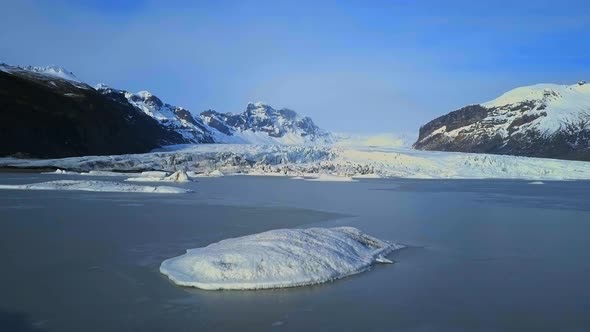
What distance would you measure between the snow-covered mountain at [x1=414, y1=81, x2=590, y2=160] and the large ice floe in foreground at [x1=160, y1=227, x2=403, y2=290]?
9726 centimetres

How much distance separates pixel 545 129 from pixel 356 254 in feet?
361

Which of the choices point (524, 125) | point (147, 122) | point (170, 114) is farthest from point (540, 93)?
point (170, 114)

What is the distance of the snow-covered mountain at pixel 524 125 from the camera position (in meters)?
98.2

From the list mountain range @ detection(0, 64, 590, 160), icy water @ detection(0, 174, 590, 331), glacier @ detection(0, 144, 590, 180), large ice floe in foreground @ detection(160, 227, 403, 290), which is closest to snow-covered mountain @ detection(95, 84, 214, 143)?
mountain range @ detection(0, 64, 590, 160)

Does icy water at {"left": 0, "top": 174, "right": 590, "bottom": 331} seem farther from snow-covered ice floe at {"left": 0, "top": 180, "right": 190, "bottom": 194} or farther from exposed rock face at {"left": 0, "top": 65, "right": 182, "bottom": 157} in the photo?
exposed rock face at {"left": 0, "top": 65, "right": 182, "bottom": 157}

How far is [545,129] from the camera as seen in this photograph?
10450 centimetres

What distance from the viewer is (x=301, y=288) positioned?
5516 mm

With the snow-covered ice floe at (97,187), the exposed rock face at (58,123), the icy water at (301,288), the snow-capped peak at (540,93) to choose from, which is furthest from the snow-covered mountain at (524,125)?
the icy water at (301,288)

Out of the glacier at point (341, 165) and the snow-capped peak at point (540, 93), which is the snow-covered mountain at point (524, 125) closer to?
the snow-capped peak at point (540, 93)

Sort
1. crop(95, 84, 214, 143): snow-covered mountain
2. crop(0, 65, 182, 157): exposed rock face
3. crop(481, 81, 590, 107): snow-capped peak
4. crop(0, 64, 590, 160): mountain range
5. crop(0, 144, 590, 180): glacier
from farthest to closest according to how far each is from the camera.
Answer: crop(95, 84, 214, 143): snow-covered mountain
crop(481, 81, 590, 107): snow-capped peak
crop(0, 64, 590, 160): mountain range
crop(0, 65, 182, 157): exposed rock face
crop(0, 144, 590, 180): glacier

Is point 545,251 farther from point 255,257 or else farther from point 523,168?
point 523,168

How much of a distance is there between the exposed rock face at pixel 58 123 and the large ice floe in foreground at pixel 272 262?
43647 millimetres

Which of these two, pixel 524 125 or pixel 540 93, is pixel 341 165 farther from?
pixel 540 93

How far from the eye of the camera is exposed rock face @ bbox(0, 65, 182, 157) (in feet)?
155
